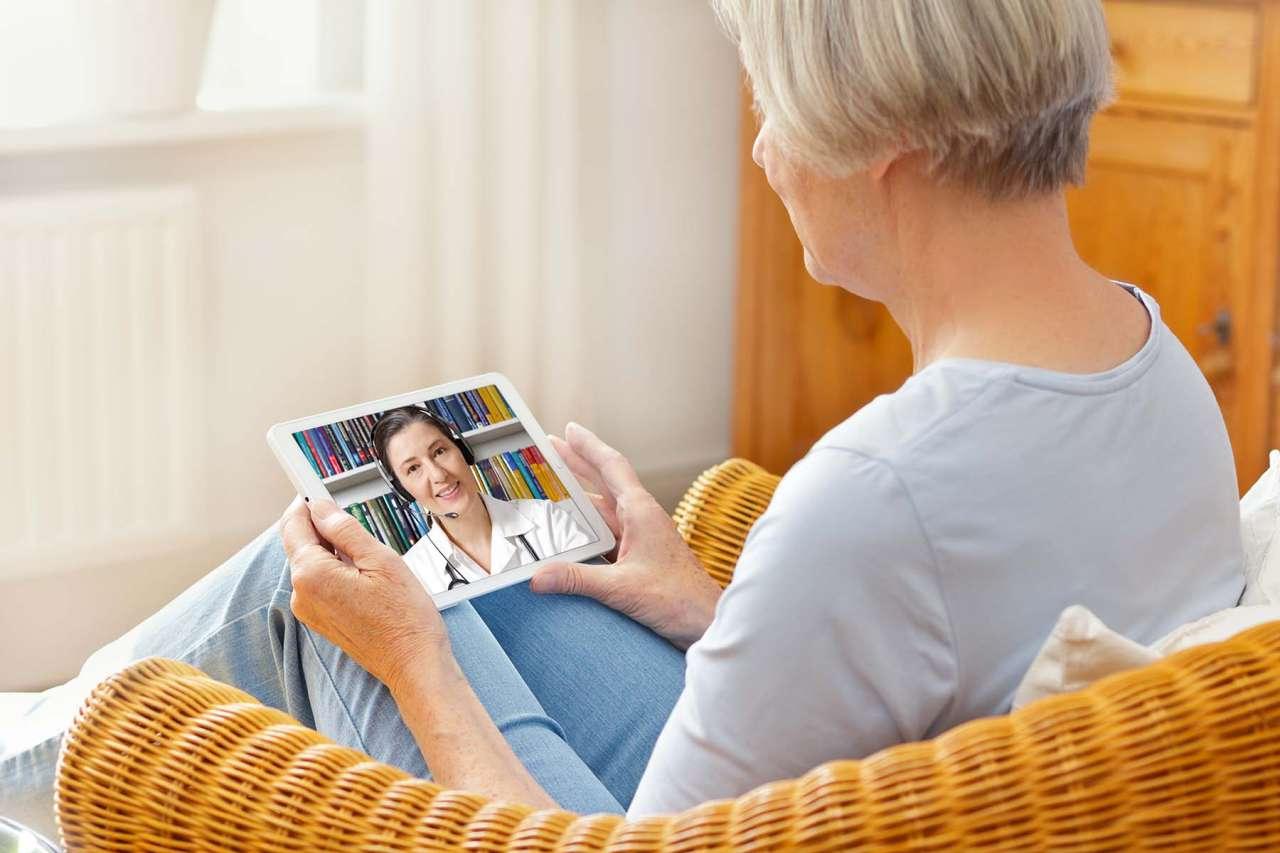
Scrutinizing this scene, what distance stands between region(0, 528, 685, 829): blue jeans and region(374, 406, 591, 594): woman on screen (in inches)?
1.3

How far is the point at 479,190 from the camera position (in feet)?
8.18

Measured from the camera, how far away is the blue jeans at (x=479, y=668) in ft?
3.83

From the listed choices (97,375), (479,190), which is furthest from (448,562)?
(479,190)

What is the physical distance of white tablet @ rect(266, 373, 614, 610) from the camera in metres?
1.25

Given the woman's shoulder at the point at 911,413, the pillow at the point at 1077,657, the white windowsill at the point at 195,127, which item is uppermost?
the white windowsill at the point at 195,127

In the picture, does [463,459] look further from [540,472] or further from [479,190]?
[479,190]

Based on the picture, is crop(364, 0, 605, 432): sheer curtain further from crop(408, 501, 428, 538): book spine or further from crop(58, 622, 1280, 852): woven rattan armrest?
crop(58, 622, 1280, 852): woven rattan armrest

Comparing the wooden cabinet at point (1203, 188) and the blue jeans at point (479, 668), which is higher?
the wooden cabinet at point (1203, 188)

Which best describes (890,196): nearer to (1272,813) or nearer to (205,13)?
(1272,813)

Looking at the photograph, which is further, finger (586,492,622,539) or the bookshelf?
finger (586,492,622,539)

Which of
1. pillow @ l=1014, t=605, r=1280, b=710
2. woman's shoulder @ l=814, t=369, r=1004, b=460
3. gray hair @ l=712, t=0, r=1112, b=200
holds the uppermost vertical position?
gray hair @ l=712, t=0, r=1112, b=200

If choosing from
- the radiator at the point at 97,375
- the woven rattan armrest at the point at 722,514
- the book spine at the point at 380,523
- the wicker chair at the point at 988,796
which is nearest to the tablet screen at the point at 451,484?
the book spine at the point at 380,523

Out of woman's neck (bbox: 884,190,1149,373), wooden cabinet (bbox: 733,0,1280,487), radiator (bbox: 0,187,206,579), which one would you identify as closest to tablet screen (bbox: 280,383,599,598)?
woman's neck (bbox: 884,190,1149,373)

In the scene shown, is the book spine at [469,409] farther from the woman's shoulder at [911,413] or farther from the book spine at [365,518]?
the woman's shoulder at [911,413]
